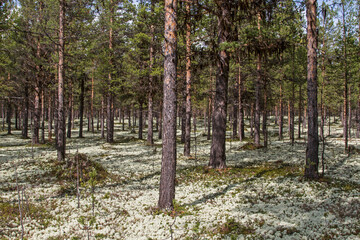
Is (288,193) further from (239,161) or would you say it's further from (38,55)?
(38,55)

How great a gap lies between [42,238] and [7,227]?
4.65 ft

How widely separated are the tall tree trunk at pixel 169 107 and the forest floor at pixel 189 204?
0.91m

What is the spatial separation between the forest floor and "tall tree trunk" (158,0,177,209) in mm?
912

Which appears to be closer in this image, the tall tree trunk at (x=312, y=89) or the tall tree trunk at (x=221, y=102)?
the tall tree trunk at (x=312, y=89)

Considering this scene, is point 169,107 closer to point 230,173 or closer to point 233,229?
point 233,229

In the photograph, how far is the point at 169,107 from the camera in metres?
7.47

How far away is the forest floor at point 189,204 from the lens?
6.43 metres

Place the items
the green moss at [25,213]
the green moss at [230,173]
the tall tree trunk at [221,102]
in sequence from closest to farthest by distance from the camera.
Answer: the green moss at [25,213] < the green moss at [230,173] < the tall tree trunk at [221,102]

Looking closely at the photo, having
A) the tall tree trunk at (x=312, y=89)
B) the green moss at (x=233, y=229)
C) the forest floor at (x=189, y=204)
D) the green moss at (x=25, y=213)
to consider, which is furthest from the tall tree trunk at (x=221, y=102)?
the green moss at (x=25, y=213)

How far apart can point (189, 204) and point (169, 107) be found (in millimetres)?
3688

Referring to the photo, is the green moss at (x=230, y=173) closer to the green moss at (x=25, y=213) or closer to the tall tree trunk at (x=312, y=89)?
the tall tree trunk at (x=312, y=89)

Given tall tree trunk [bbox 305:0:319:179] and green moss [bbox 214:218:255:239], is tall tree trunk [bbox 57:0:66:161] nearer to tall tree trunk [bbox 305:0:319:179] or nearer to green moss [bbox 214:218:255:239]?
green moss [bbox 214:218:255:239]

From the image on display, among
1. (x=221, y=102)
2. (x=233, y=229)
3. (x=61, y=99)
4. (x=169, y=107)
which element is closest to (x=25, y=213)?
(x=169, y=107)

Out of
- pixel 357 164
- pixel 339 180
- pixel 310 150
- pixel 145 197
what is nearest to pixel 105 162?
pixel 145 197
